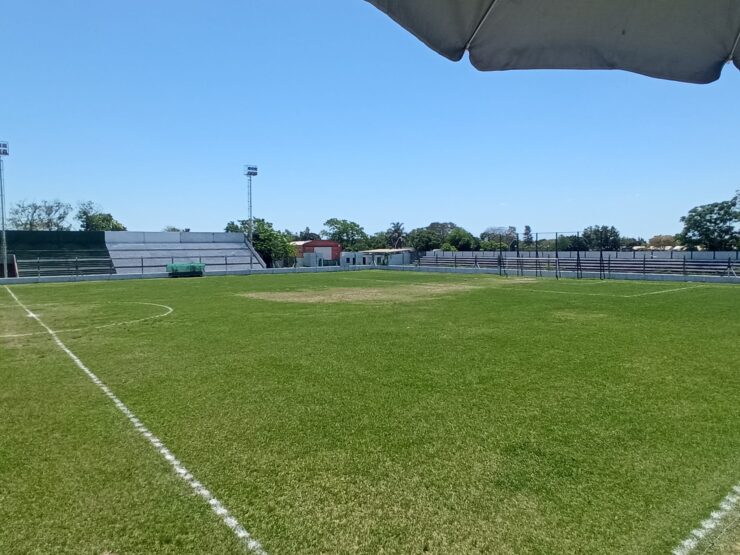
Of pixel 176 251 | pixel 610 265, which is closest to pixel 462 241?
pixel 610 265

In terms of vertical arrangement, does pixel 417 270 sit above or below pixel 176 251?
below

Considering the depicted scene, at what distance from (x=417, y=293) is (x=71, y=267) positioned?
84.3ft

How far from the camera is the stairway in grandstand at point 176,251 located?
3290 cm

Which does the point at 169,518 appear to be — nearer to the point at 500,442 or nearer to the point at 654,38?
the point at 500,442

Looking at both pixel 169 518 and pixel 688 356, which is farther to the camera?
pixel 688 356

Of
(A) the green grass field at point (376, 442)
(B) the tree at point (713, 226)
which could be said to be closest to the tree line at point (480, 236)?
(B) the tree at point (713, 226)

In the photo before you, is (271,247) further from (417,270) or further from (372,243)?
(372,243)

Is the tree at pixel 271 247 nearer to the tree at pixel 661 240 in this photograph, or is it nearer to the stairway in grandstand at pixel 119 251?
the stairway in grandstand at pixel 119 251

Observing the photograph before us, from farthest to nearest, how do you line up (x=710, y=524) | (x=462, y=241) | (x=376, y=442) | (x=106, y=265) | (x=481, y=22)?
(x=462, y=241) < (x=106, y=265) < (x=376, y=442) < (x=710, y=524) < (x=481, y=22)

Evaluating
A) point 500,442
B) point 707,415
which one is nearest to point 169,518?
point 500,442

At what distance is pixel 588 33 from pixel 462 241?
5964cm

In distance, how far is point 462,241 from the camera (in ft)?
198

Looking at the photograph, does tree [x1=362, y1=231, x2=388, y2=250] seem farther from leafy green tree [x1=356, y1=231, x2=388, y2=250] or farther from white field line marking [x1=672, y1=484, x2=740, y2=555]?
white field line marking [x1=672, y1=484, x2=740, y2=555]

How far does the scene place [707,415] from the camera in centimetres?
382
